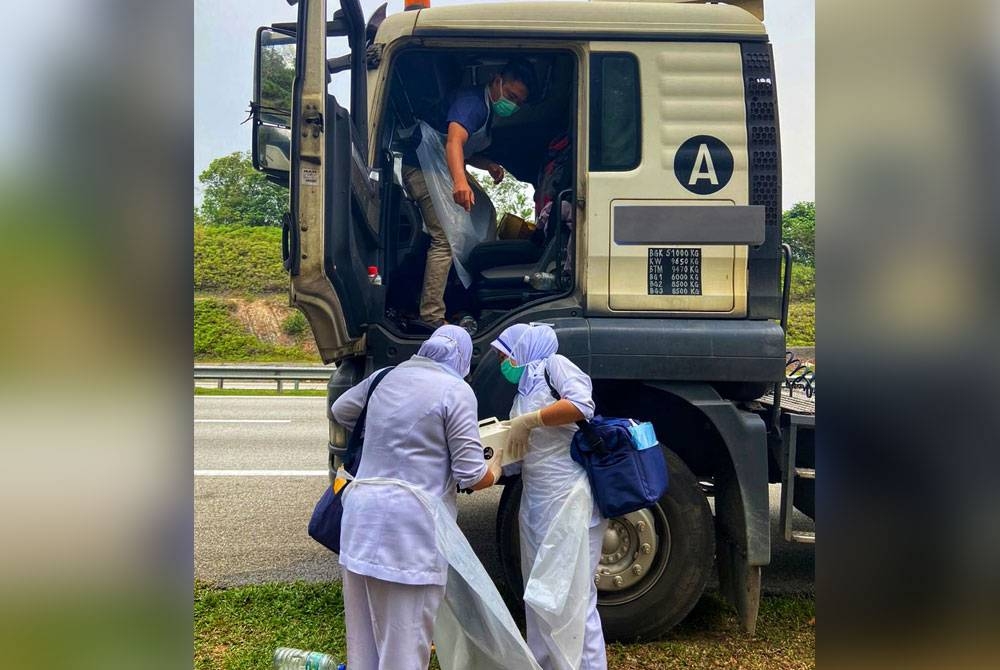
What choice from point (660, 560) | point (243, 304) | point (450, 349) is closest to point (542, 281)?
point (450, 349)

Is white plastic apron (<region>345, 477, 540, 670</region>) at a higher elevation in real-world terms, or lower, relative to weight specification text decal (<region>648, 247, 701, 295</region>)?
lower

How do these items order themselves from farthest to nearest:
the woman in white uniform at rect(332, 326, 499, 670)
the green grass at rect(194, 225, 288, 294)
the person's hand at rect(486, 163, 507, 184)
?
the green grass at rect(194, 225, 288, 294) → the person's hand at rect(486, 163, 507, 184) → the woman in white uniform at rect(332, 326, 499, 670)

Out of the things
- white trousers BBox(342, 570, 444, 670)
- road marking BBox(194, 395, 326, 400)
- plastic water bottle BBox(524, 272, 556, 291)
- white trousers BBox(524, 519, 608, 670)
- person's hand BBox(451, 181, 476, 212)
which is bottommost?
road marking BBox(194, 395, 326, 400)

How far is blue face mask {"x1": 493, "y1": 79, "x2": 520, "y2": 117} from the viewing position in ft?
12.6

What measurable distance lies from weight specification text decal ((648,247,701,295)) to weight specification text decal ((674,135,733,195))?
32 cm

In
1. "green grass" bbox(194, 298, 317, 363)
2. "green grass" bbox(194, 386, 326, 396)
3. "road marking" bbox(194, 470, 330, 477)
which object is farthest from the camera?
"green grass" bbox(194, 298, 317, 363)

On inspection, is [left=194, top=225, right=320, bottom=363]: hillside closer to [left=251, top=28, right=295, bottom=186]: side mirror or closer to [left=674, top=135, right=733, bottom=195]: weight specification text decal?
[left=251, top=28, right=295, bottom=186]: side mirror

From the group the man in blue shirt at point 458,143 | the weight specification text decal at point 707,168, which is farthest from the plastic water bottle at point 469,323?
the weight specification text decal at point 707,168

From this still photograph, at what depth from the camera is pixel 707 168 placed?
11.6ft

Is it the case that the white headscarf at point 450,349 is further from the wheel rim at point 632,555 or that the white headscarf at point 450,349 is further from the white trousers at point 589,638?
the wheel rim at point 632,555

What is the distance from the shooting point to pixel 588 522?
9.92ft

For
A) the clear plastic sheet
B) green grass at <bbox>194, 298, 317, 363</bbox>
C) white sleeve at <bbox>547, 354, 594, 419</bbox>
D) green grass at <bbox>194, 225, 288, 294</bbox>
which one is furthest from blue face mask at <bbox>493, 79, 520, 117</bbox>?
green grass at <bbox>194, 225, 288, 294</bbox>

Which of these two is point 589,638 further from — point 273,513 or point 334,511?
point 273,513
